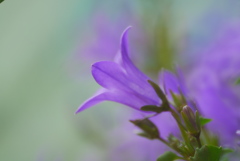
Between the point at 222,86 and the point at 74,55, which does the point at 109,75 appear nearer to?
the point at 222,86

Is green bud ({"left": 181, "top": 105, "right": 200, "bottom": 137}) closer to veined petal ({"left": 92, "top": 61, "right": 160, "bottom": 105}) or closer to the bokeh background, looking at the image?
veined petal ({"left": 92, "top": 61, "right": 160, "bottom": 105})

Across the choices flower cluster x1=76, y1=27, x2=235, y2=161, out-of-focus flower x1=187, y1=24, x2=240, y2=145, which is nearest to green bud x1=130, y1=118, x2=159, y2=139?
flower cluster x1=76, y1=27, x2=235, y2=161

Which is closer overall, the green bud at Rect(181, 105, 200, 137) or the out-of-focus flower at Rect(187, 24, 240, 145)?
the green bud at Rect(181, 105, 200, 137)

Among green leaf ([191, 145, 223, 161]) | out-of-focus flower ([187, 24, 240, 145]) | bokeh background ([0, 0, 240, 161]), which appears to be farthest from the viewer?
bokeh background ([0, 0, 240, 161])

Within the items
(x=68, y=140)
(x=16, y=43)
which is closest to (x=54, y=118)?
(x=68, y=140)

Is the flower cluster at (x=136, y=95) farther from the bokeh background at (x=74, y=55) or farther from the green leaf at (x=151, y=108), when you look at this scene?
the bokeh background at (x=74, y=55)

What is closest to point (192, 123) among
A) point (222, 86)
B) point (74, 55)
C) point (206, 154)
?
point (206, 154)

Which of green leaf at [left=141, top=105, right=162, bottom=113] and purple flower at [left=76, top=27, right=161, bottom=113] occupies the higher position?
purple flower at [left=76, top=27, right=161, bottom=113]
